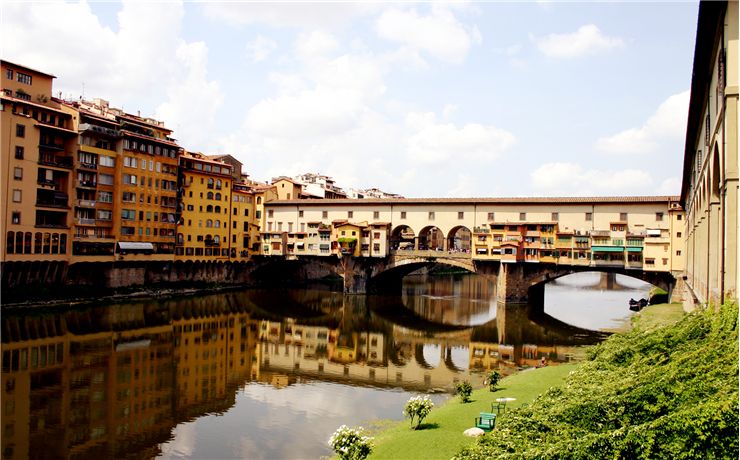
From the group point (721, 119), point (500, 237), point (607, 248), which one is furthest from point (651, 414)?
point (500, 237)

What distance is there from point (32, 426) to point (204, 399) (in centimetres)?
688

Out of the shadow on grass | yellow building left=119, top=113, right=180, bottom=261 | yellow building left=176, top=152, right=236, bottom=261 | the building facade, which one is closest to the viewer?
the building facade

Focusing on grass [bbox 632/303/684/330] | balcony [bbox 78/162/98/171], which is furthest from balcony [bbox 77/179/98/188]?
grass [bbox 632/303/684/330]

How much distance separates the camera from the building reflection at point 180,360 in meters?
21.4

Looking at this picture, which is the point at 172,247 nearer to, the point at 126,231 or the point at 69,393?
the point at 126,231

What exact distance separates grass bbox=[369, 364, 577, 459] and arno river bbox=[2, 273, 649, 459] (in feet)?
7.81

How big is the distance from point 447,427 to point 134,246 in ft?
158

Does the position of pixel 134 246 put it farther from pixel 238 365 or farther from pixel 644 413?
pixel 644 413

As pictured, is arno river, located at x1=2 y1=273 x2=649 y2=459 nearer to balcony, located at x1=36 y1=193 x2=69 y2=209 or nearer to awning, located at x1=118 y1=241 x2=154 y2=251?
awning, located at x1=118 y1=241 x2=154 y2=251

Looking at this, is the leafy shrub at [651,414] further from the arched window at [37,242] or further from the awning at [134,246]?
the awning at [134,246]

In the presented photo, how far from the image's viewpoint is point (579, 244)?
57.4m

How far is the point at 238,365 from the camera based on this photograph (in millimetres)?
32594

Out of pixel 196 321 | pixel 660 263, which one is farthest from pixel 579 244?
pixel 196 321

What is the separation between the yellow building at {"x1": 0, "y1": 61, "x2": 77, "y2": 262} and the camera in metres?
47.0
